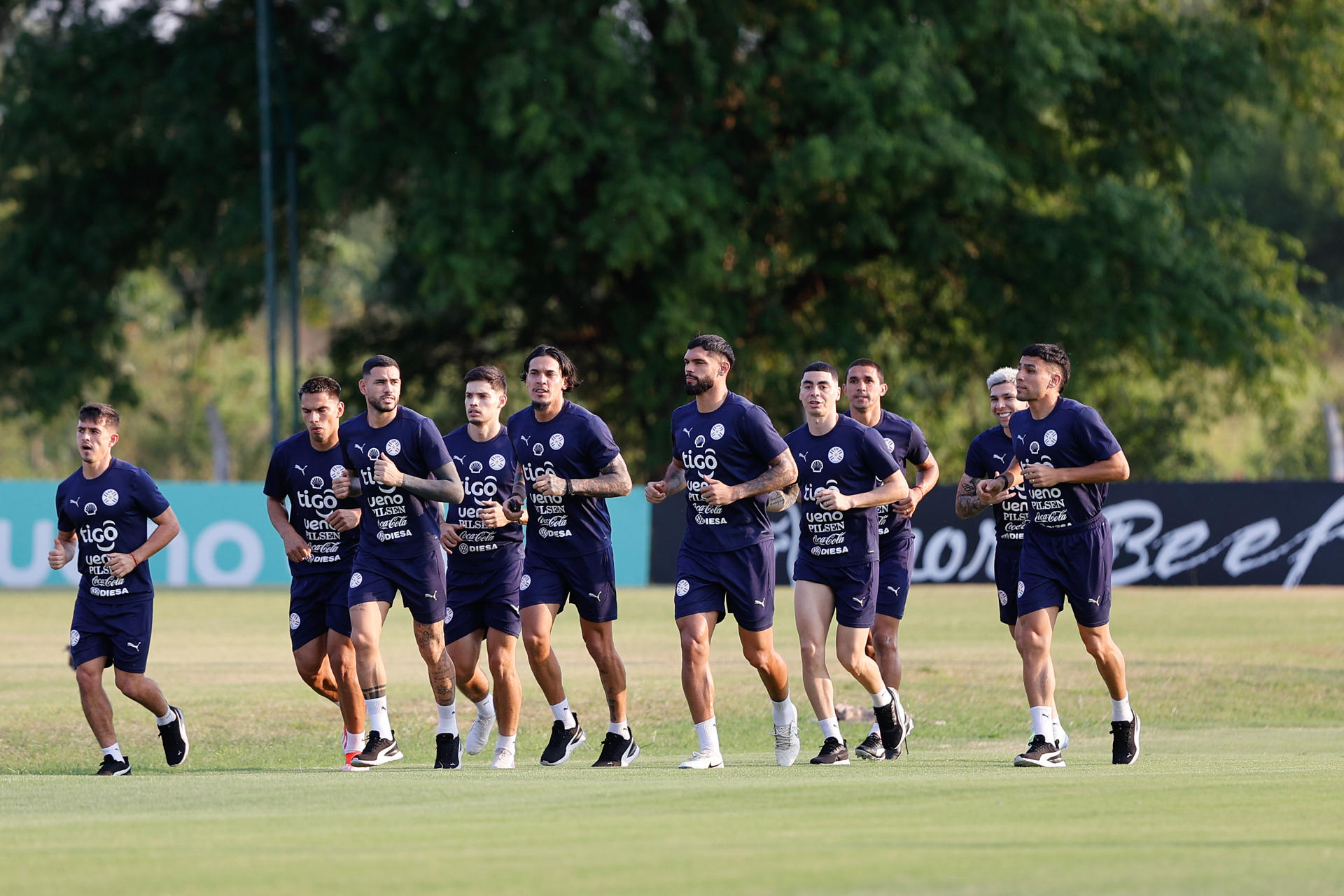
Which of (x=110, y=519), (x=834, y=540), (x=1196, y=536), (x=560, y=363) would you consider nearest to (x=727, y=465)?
(x=834, y=540)

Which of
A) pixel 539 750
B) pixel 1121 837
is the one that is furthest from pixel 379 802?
pixel 539 750

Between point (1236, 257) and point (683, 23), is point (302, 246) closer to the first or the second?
point (683, 23)

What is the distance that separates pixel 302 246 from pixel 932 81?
13513 mm

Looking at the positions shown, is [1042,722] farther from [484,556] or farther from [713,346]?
[484,556]

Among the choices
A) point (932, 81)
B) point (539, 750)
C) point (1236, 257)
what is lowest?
point (539, 750)

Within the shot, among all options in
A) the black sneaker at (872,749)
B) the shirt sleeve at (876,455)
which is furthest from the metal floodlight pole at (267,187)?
the shirt sleeve at (876,455)

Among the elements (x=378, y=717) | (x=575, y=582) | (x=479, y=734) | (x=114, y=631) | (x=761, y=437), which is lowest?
(x=479, y=734)

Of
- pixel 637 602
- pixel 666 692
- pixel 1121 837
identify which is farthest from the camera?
pixel 637 602

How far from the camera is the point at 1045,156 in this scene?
32062 mm

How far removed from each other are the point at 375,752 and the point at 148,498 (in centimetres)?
203

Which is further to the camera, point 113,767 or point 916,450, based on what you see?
point 916,450

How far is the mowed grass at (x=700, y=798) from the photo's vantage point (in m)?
6.14

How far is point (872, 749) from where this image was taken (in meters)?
11.4

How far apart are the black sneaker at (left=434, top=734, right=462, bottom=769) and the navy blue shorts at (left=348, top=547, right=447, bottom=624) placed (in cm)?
68
